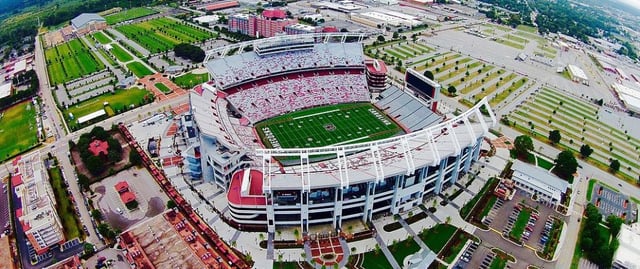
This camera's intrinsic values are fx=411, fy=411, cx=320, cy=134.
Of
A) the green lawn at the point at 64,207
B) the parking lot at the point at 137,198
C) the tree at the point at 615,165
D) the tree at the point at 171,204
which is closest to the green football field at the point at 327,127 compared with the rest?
the tree at the point at 171,204

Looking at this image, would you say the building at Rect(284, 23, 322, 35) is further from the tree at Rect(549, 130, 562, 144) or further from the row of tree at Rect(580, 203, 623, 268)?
the row of tree at Rect(580, 203, 623, 268)

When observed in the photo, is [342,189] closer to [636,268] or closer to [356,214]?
[356,214]

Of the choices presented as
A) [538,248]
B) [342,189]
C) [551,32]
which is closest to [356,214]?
[342,189]

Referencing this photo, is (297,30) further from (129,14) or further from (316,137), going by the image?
(129,14)

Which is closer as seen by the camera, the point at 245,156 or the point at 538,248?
the point at 538,248

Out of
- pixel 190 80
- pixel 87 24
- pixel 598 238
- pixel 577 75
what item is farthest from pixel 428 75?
pixel 87 24

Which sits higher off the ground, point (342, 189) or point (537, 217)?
point (342, 189)

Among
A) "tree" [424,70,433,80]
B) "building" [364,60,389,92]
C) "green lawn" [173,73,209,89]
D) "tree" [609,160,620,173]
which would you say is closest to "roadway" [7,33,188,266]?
"green lawn" [173,73,209,89]
